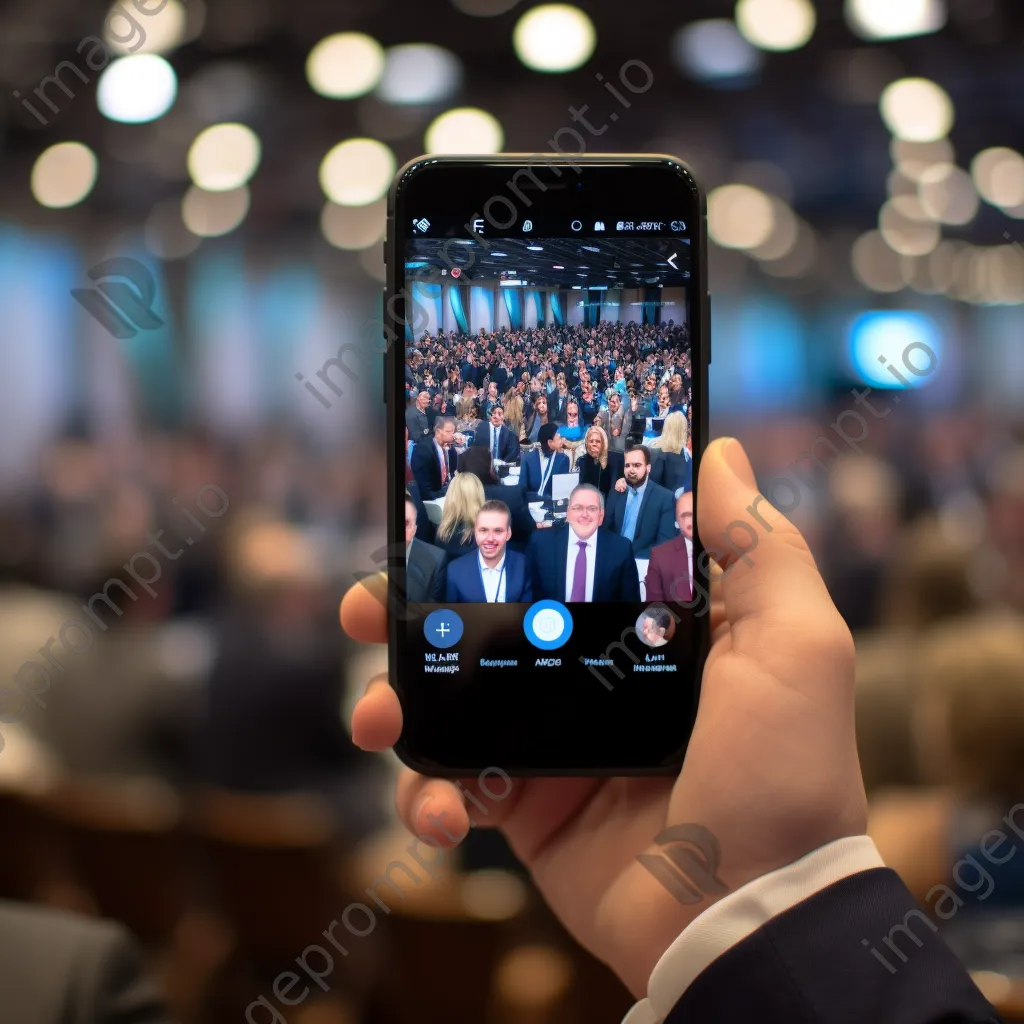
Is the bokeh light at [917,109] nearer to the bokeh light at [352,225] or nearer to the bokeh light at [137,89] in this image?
the bokeh light at [352,225]

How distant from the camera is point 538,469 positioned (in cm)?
94

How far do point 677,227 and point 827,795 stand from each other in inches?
21.4

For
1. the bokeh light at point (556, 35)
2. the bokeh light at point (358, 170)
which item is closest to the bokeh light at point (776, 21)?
the bokeh light at point (556, 35)

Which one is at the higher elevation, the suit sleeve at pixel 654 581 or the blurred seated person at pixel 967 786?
the suit sleeve at pixel 654 581

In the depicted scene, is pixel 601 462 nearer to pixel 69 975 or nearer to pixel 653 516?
pixel 653 516

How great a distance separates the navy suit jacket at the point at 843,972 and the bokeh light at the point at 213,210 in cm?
514

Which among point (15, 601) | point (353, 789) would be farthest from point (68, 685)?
point (353, 789)

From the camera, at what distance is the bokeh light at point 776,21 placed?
3.56m

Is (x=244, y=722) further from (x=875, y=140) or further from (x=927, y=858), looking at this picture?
(x=875, y=140)

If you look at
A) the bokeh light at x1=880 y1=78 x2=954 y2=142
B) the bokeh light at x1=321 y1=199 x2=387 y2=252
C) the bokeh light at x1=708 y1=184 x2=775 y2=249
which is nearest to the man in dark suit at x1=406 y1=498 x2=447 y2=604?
the bokeh light at x1=880 y1=78 x2=954 y2=142

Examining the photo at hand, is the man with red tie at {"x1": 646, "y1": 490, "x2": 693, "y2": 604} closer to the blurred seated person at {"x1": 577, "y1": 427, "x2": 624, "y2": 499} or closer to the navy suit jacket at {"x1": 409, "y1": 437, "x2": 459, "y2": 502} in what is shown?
the blurred seated person at {"x1": 577, "y1": 427, "x2": 624, "y2": 499}

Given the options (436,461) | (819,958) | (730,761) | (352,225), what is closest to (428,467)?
(436,461)

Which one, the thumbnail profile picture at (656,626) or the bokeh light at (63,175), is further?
the bokeh light at (63,175)

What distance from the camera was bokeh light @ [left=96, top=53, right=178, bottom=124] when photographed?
402 centimetres
